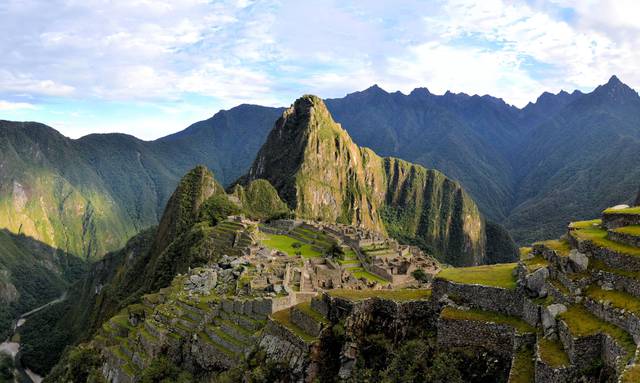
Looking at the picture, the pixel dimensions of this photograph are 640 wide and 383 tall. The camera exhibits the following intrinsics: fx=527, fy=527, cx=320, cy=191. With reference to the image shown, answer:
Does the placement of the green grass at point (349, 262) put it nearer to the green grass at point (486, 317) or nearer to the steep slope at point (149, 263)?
the steep slope at point (149, 263)

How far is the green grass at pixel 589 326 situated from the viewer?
39.9 ft

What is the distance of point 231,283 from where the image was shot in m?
37.1

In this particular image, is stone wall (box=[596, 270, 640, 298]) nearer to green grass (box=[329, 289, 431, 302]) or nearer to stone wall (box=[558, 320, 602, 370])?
stone wall (box=[558, 320, 602, 370])

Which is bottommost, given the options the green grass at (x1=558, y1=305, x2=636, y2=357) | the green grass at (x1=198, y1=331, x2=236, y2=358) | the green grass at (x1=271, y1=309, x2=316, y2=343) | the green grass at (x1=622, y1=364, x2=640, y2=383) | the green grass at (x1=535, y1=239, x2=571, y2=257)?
the green grass at (x1=198, y1=331, x2=236, y2=358)

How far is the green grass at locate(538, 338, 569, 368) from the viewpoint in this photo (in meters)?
13.0

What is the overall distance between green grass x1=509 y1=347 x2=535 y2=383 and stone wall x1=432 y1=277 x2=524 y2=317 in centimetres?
198

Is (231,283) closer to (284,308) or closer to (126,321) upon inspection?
(284,308)

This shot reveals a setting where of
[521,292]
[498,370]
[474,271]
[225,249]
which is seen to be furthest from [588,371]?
[225,249]

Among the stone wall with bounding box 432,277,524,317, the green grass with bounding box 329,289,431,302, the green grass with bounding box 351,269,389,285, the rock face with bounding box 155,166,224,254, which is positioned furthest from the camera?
the rock face with bounding box 155,166,224,254

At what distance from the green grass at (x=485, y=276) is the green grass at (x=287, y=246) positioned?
52175mm

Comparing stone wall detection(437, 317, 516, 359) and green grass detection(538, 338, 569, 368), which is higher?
green grass detection(538, 338, 569, 368)

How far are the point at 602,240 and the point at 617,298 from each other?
147 inches

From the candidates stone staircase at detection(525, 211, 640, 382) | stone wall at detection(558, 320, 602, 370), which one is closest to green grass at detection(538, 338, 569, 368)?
stone staircase at detection(525, 211, 640, 382)

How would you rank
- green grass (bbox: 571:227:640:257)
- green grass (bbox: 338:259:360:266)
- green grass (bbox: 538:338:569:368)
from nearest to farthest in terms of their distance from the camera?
green grass (bbox: 538:338:569:368), green grass (bbox: 571:227:640:257), green grass (bbox: 338:259:360:266)
